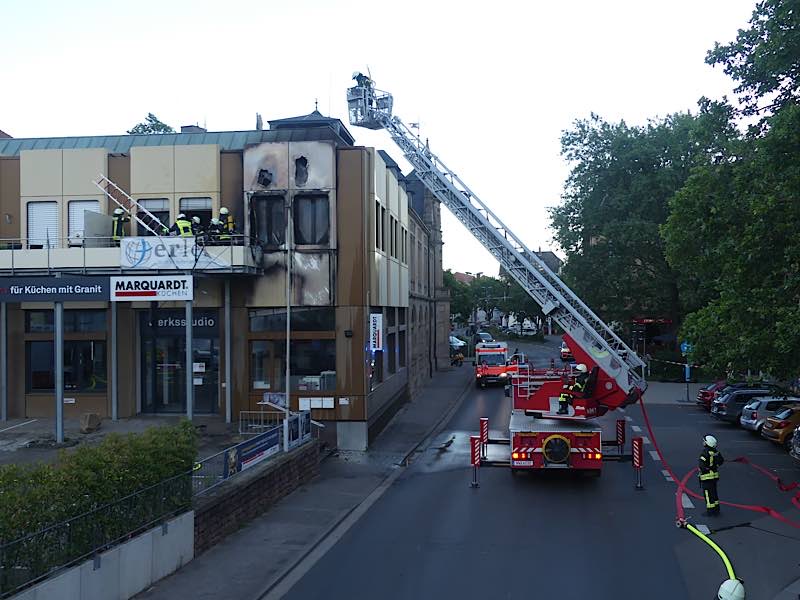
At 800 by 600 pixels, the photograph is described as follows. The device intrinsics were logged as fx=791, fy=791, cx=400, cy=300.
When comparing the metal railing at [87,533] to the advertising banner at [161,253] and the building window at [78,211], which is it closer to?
the advertising banner at [161,253]

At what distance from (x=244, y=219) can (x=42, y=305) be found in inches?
281

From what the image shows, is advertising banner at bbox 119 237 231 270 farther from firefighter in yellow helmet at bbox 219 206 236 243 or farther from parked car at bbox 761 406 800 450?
parked car at bbox 761 406 800 450

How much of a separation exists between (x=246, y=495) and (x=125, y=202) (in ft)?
43.6

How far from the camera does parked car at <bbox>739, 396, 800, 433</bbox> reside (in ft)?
85.5

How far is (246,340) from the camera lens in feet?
80.5

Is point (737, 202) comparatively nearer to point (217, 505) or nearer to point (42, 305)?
point (217, 505)

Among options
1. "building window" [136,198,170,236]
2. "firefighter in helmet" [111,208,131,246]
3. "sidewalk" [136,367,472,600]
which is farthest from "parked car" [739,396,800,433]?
"firefighter in helmet" [111,208,131,246]

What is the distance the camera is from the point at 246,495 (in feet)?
49.8

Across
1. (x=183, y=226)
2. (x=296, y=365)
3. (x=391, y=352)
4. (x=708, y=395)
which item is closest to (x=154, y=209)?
(x=183, y=226)

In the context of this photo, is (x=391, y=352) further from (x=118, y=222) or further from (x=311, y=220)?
(x=118, y=222)

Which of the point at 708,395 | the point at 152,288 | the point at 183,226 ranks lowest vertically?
the point at 708,395

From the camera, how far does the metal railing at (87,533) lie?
8531 millimetres

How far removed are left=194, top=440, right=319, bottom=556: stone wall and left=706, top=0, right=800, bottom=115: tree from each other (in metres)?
14.9

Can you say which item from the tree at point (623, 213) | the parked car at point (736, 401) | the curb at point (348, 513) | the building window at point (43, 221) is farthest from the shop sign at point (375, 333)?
the tree at point (623, 213)
